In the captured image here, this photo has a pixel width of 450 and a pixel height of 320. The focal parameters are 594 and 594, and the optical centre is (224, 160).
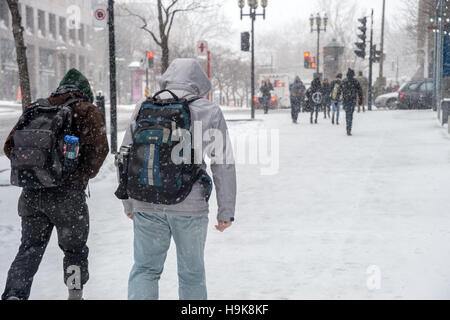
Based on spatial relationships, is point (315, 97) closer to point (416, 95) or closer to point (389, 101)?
point (416, 95)

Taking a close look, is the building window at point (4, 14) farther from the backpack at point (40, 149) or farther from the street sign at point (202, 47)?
the backpack at point (40, 149)

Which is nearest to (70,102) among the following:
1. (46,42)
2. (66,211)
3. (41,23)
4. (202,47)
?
(66,211)

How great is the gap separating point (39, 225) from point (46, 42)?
51824 mm

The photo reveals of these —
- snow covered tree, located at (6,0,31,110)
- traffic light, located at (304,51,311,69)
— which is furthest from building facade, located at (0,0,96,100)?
snow covered tree, located at (6,0,31,110)

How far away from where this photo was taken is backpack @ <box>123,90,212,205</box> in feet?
10.4

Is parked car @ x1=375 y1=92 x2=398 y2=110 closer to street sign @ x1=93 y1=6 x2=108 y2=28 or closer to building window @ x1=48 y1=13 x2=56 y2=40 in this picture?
street sign @ x1=93 y1=6 x2=108 y2=28

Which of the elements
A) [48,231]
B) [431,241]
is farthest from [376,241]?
[48,231]

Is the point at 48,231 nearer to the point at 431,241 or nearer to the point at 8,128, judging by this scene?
the point at 431,241

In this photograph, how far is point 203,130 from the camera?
327 centimetres

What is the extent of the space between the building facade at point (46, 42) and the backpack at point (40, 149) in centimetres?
4085

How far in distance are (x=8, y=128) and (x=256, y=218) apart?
15059 mm

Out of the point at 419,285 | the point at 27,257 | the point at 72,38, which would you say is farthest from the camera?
the point at 72,38

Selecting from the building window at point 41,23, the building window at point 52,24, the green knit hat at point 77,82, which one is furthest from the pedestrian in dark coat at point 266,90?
the building window at point 52,24

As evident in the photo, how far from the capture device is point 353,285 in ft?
15.2
